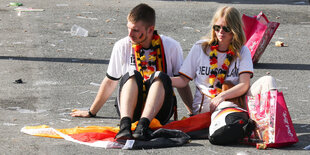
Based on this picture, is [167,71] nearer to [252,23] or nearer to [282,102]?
[282,102]

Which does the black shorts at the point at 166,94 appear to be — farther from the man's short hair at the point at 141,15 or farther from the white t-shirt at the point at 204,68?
the man's short hair at the point at 141,15

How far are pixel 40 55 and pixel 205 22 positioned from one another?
392 centimetres

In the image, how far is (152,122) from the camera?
523 cm

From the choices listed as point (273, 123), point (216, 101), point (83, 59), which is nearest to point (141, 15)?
point (216, 101)

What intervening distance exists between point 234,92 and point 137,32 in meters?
1.05

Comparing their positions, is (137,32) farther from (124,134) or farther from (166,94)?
(124,134)

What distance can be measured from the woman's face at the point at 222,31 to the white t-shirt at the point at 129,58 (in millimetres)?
439

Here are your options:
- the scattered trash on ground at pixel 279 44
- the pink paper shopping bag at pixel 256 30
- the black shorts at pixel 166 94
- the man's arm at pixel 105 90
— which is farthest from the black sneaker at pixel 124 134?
the scattered trash on ground at pixel 279 44

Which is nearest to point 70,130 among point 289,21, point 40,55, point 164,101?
point 164,101

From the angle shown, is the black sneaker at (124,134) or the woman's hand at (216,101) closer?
the black sneaker at (124,134)

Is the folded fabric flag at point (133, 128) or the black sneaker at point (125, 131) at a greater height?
the black sneaker at point (125, 131)

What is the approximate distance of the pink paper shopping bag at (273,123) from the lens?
15.8 ft

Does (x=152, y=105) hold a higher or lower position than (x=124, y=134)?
higher

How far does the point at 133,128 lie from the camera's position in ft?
16.9
